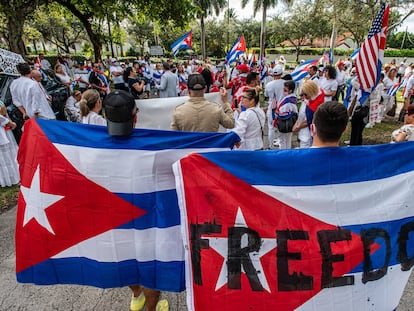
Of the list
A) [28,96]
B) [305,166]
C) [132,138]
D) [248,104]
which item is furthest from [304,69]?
[132,138]

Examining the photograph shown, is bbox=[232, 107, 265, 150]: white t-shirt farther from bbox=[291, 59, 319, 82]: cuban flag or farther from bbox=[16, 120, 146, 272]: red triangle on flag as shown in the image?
bbox=[291, 59, 319, 82]: cuban flag

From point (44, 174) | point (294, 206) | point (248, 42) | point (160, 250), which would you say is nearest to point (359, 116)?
point (294, 206)

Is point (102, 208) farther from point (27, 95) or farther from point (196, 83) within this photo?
point (27, 95)

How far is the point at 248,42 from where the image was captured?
227 feet

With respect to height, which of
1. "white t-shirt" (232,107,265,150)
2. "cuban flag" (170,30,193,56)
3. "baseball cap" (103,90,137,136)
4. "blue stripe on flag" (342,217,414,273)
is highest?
"cuban flag" (170,30,193,56)

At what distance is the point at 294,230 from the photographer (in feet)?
6.75

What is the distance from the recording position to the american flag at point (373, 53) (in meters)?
4.97

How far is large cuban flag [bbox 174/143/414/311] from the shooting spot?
2.03 m

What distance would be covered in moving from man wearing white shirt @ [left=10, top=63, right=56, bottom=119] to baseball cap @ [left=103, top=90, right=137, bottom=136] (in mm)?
4822

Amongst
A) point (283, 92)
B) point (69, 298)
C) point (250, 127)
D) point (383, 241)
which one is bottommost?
point (69, 298)

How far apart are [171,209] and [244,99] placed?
2318 mm

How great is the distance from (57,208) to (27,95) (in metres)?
4.79

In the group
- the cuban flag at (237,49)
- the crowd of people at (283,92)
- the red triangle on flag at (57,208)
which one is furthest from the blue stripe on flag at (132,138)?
the cuban flag at (237,49)

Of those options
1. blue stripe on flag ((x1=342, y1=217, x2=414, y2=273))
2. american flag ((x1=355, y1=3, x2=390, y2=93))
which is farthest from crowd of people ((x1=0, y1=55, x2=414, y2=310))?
blue stripe on flag ((x1=342, y1=217, x2=414, y2=273))
